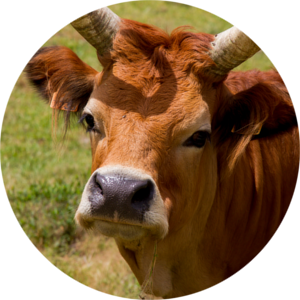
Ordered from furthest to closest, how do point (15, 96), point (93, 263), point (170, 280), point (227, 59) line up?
point (15, 96) → point (93, 263) → point (170, 280) → point (227, 59)

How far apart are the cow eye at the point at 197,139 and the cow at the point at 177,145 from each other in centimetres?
1

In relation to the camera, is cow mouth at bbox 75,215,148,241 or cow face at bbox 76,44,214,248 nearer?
cow face at bbox 76,44,214,248

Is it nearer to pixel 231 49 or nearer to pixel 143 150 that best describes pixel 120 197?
pixel 143 150

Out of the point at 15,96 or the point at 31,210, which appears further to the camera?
the point at 15,96

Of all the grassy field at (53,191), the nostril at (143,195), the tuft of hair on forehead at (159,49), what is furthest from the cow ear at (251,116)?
the nostril at (143,195)

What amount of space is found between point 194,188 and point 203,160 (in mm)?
305

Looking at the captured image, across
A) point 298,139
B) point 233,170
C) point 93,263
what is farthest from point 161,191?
point 93,263

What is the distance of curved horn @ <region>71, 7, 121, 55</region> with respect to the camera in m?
3.76

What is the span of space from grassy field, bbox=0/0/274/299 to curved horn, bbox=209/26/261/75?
81 cm

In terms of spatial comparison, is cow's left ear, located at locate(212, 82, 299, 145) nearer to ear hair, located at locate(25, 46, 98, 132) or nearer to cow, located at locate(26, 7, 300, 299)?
cow, located at locate(26, 7, 300, 299)

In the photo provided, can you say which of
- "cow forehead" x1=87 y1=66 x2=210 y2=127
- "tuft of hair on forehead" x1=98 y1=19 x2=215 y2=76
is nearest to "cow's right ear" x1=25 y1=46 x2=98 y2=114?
"tuft of hair on forehead" x1=98 y1=19 x2=215 y2=76

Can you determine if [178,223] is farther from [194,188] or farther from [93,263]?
[93,263]

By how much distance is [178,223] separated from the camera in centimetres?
399

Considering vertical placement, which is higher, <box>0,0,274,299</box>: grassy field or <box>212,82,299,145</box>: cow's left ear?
<box>212,82,299,145</box>: cow's left ear
